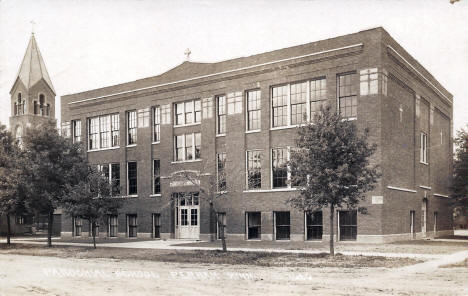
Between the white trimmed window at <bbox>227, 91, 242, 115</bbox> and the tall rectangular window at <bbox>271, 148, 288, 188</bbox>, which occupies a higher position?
the white trimmed window at <bbox>227, 91, 242, 115</bbox>

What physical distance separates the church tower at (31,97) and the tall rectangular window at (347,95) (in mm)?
42690

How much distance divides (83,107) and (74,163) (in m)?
14.2

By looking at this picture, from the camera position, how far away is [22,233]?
197ft

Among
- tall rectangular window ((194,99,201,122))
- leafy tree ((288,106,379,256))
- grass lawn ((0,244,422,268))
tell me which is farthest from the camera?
tall rectangular window ((194,99,201,122))

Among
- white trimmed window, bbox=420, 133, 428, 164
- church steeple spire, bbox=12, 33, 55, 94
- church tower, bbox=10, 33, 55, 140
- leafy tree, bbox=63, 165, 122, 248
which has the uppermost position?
church steeple spire, bbox=12, 33, 55, 94

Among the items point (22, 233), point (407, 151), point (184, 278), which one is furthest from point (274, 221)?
point (22, 233)

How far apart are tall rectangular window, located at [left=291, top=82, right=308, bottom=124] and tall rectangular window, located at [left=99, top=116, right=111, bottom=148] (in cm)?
1763

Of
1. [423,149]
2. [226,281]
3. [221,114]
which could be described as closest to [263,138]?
[221,114]

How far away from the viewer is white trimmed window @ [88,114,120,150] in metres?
42.8

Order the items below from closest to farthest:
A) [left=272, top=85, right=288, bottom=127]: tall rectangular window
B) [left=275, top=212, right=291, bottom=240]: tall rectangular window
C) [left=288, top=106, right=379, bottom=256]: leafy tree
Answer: [left=288, top=106, right=379, bottom=256]: leafy tree
[left=275, top=212, right=291, bottom=240]: tall rectangular window
[left=272, top=85, right=288, bottom=127]: tall rectangular window

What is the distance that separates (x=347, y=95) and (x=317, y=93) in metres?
1.93

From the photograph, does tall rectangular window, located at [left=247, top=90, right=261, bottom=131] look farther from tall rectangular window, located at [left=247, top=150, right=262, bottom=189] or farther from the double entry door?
the double entry door

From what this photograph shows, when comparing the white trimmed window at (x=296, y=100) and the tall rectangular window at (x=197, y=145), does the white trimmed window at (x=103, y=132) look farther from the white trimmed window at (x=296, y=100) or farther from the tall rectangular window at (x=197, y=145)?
the white trimmed window at (x=296, y=100)

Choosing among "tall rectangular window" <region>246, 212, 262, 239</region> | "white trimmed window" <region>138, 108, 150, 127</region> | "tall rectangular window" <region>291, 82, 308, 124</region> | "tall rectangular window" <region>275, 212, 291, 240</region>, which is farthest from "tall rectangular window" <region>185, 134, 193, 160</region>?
"tall rectangular window" <region>291, 82, 308, 124</region>
